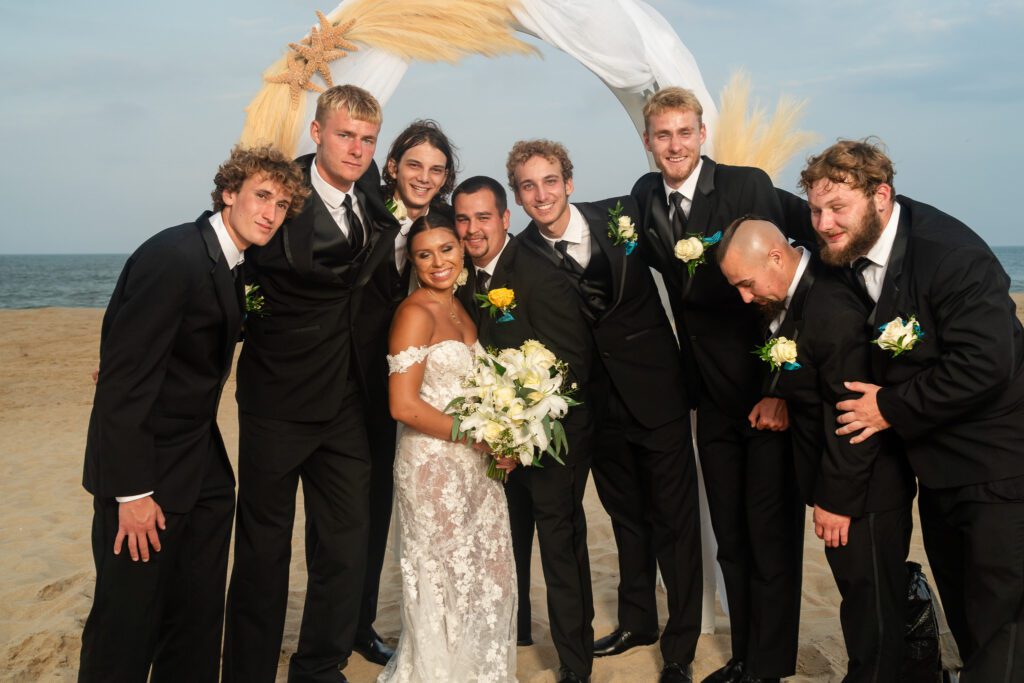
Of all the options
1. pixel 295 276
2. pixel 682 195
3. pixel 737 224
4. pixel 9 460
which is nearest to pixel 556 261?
pixel 682 195

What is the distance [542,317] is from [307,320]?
121 cm

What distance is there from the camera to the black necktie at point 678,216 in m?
4.57

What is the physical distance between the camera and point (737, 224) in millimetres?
4004

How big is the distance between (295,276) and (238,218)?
579 mm

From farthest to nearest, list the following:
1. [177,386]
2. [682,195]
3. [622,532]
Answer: [622,532]
[682,195]
[177,386]

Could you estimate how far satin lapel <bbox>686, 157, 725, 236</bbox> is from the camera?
14.8ft

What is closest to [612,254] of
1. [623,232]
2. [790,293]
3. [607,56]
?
[623,232]

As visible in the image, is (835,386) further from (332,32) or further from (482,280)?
(332,32)

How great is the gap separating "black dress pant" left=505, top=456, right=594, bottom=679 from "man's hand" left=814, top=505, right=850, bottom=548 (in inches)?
48.3

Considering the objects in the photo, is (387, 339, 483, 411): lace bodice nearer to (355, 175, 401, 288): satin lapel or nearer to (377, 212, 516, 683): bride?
(377, 212, 516, 683): bride

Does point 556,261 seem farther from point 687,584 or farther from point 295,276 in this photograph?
point 687,584

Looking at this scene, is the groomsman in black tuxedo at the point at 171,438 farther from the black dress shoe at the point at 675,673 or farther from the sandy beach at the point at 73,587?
the black dress shoe at the point at 675,673

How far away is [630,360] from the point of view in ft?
15.5

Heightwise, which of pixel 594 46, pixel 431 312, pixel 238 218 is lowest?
pixel 431 312
